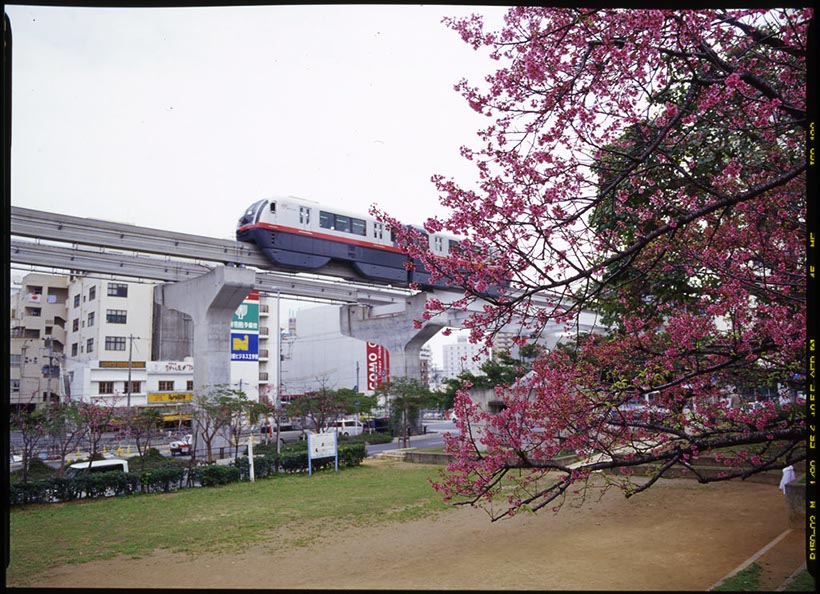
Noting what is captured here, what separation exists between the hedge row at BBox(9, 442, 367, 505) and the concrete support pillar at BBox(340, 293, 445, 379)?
38.6 feet

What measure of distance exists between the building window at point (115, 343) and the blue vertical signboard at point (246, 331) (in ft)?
20.2

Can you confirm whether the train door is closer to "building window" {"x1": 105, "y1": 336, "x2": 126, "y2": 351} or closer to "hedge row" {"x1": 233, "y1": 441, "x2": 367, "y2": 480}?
"hedge row" {"x1": 233, "y1": 441, "x2": 367, "y2": 480}

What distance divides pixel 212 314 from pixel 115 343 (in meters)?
14.5

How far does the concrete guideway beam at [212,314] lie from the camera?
18828mm

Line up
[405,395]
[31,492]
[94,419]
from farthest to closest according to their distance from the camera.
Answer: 1. [405,395]
2. [94,419]
3. [31,492]

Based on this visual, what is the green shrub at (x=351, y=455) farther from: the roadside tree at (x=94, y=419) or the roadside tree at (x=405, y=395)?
the roadside tree at (x=405, y=395)

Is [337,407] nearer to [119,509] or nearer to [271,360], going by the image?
[119,509]

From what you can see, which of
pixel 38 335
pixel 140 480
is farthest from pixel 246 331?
pixel 140 480

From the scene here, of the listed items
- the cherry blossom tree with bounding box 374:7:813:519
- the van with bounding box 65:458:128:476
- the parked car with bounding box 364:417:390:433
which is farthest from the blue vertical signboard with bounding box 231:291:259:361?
the cherry blossom tree with bounding box 374:7:813:519

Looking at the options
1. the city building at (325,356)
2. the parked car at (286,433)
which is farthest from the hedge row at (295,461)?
the city building at (325,356)

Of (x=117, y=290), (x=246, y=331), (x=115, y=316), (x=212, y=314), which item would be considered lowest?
(x=212, y=314)

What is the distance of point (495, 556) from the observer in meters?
7.39

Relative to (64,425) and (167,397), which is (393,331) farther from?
(64,425)

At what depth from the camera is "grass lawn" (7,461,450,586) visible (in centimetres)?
820
